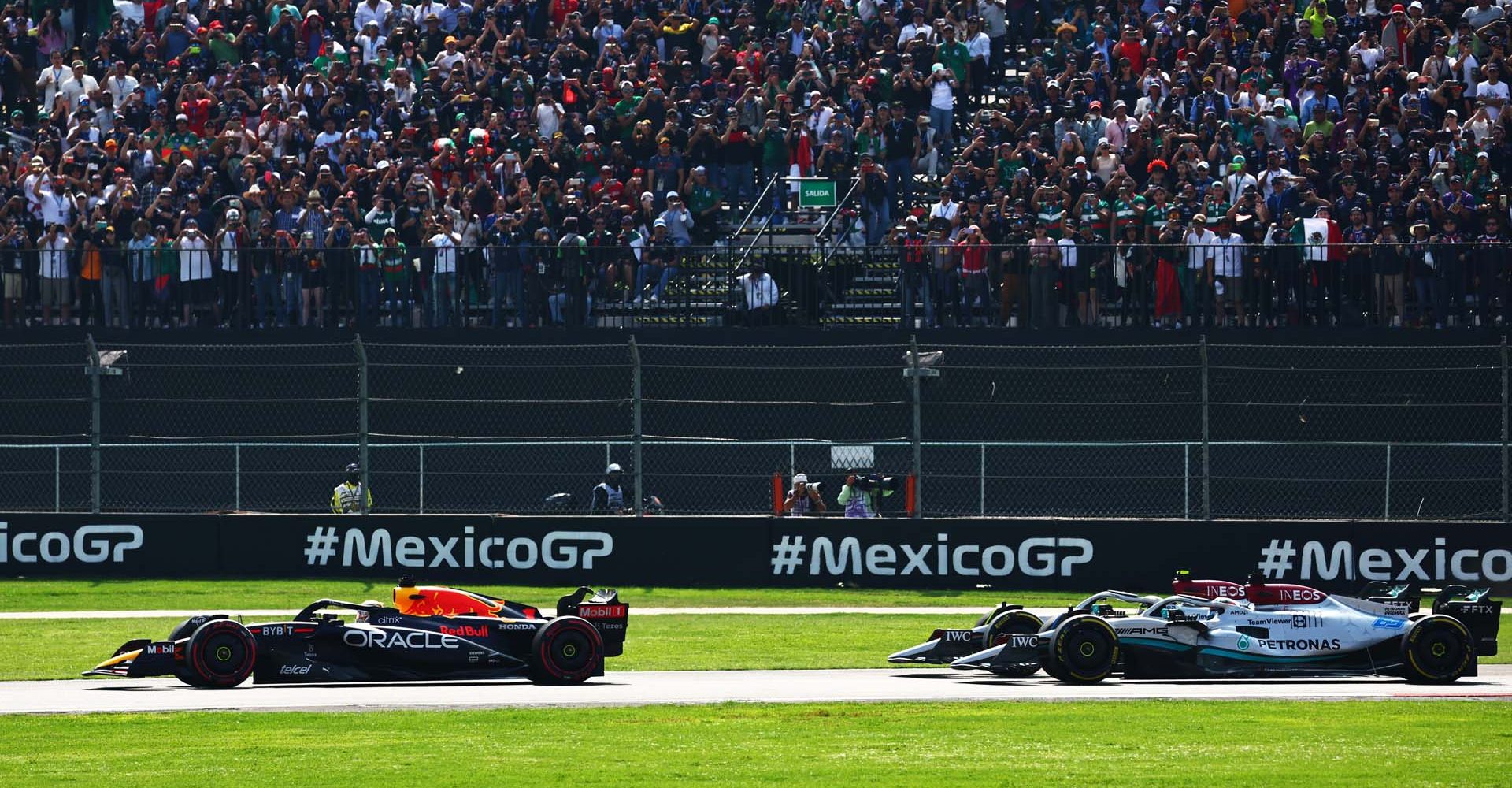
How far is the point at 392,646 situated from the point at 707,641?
371 cm

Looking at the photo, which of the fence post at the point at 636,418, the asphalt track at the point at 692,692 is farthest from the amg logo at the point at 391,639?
the fence post at the point at 636,418

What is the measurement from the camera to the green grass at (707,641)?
49.4 feet

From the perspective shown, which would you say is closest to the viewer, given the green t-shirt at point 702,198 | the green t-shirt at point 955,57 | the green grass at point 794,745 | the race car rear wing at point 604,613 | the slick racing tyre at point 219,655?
the green grass at point 794,745

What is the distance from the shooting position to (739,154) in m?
25.7

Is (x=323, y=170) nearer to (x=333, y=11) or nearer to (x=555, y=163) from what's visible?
(x=555, y=163)

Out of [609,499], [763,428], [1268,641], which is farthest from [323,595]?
[1268,641]

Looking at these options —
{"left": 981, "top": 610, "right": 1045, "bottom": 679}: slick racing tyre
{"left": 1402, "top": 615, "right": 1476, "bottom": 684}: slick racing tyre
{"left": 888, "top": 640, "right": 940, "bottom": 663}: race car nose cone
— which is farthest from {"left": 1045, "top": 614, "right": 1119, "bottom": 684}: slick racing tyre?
{"left": 1402, "top": 615, "right": 1476, "bottom": 684}: slick racing tyre

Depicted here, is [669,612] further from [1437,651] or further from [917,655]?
[1437,651]

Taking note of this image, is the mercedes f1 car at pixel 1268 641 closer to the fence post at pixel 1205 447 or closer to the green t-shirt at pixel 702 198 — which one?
the fence post at pixel 1205 447

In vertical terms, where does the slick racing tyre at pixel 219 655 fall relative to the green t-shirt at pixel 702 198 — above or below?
below

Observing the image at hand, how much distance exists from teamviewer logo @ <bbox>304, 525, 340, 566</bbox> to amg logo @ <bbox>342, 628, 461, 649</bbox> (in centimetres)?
787

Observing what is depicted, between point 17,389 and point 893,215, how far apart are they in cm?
1049

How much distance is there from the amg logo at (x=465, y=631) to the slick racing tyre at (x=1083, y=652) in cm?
376

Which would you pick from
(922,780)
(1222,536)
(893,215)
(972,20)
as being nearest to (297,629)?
(922,780)
